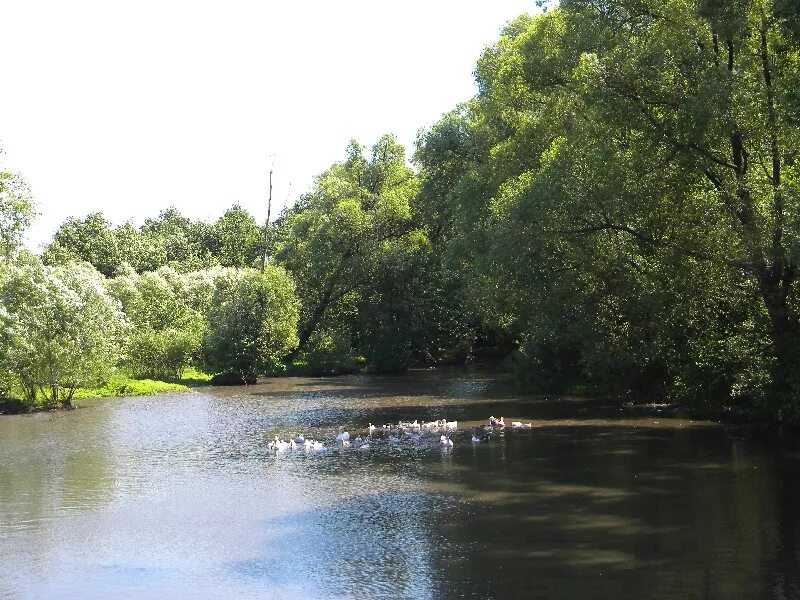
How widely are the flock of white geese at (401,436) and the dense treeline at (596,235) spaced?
6247 millimetres

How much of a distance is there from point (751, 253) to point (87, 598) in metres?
19.5

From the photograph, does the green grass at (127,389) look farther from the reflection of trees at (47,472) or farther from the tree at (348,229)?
the tree at (348,229)

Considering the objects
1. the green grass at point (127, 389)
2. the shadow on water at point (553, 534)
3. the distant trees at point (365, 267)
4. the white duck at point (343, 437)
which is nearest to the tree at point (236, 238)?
→ the distant trees at point (365, 267)

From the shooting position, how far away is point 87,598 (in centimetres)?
1201

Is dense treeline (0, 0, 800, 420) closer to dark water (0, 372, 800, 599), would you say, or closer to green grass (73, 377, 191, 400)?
green grass (73, 377, 191, 400)

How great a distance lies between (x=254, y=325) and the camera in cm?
5091

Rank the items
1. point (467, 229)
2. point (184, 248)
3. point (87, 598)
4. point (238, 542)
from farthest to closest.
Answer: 1. point (184, 248)
2. point (467, 229)
3. point (238, 542)
4. point (87, 598)

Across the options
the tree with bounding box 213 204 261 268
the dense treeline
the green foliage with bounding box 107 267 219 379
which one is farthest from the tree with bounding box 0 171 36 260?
the tree with bounding box 213 204 261 268

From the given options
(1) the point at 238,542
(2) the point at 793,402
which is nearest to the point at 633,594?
(1) the point at 238,542

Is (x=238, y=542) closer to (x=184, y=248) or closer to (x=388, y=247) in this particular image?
(x=388, y=247)

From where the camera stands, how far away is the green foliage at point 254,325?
50375mm

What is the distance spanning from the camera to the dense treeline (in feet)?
79.8

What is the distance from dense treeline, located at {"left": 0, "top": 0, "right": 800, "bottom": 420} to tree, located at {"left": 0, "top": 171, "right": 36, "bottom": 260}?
0.37 feet

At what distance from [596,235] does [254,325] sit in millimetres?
26470
